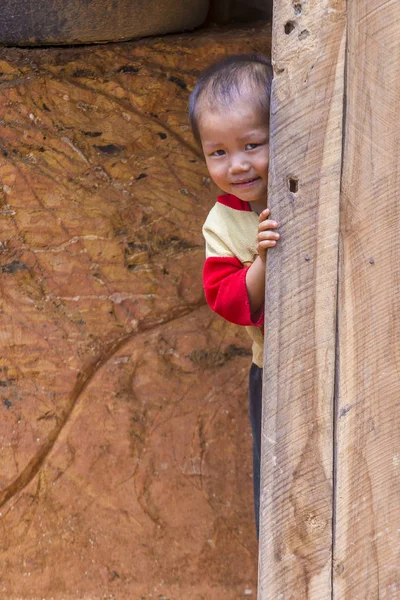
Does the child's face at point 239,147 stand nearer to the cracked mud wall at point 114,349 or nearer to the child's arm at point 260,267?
the child's arm at point 260,267

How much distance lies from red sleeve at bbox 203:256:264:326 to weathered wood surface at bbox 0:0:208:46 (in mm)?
1651

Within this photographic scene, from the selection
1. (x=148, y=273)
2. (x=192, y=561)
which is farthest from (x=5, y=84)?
(x=192, y=561)

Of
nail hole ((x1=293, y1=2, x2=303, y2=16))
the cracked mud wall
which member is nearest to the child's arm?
nail hole ((x1=293, y1=2, x2=303, y2=16))

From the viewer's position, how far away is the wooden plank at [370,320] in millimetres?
1424

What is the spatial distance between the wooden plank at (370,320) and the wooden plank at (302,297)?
2cm

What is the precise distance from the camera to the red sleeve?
170cm

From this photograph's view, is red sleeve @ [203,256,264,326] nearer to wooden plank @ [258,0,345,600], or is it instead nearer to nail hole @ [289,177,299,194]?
wooden plank @ [258,0,345,600]

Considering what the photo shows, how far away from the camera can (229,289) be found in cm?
171

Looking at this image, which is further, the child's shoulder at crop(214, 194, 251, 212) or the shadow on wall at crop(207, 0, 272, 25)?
the shadow on wall at crop(207, 0, 272, 25)

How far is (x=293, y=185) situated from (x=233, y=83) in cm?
37

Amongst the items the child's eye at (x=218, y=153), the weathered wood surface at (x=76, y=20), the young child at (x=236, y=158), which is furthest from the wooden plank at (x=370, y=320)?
the weathered wood surface at (x=76, y=20)

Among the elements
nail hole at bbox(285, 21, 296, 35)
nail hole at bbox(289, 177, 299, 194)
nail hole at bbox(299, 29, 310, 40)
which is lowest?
nail hole at bbox(289, 177, 299, 194)

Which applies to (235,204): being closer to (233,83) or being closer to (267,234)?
(233,83)

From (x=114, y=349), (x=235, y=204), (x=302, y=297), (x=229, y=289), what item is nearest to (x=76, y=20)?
(x=114, y=349)
